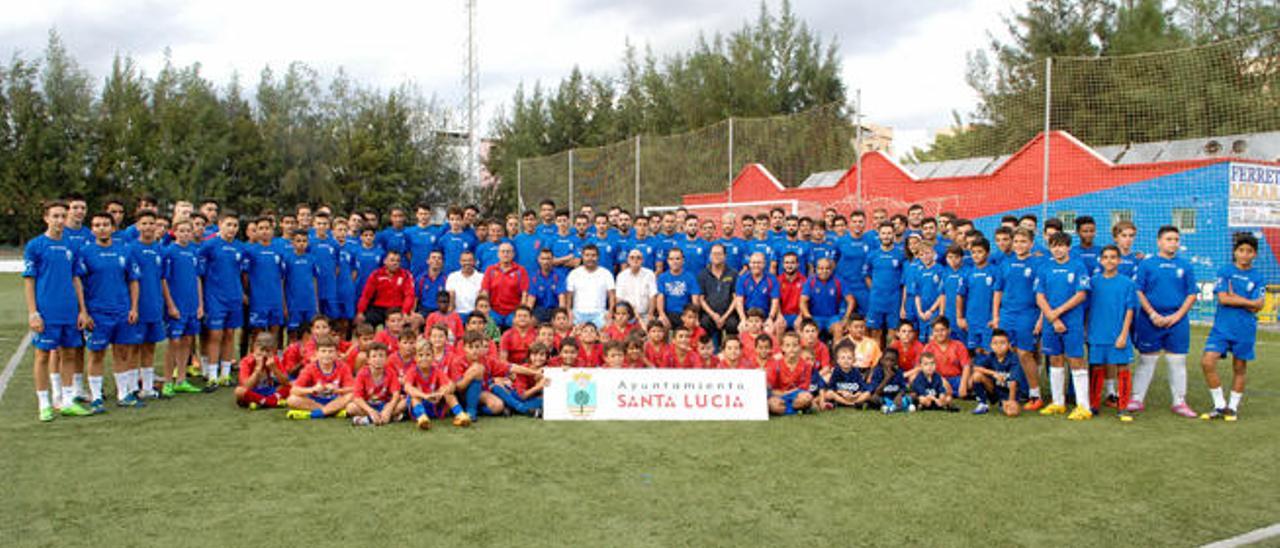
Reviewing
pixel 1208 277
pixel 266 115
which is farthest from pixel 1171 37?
pixel 266 115

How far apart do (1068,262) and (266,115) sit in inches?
1365

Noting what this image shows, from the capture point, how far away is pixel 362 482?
15.0ft

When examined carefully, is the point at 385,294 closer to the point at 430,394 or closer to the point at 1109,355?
the point at 430,394

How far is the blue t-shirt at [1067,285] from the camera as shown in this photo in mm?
6613

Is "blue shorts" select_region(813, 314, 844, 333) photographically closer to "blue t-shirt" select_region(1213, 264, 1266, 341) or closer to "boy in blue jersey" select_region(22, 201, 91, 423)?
"blue t-shirt" select_region(1213, 264, 1266, 341)

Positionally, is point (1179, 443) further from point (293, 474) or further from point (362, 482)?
point (293, 474)

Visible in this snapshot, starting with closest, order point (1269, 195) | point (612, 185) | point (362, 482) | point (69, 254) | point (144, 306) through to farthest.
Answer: point (362, 482)
point (69, 254)
point (144, 306)
point (1269, 195)
point (612, 185)

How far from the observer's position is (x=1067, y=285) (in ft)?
21.7

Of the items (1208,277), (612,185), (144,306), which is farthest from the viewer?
(612,185)

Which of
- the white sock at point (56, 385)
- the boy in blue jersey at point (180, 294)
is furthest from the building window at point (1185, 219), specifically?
the white sock at point (56, 385)

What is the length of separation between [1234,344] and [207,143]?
3339 cm

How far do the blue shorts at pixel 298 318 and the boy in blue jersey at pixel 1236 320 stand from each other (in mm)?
7820

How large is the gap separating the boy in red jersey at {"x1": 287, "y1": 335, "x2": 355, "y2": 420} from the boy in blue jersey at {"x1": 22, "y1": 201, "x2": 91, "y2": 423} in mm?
1592

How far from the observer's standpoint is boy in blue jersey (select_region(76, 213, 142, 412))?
6477mm
